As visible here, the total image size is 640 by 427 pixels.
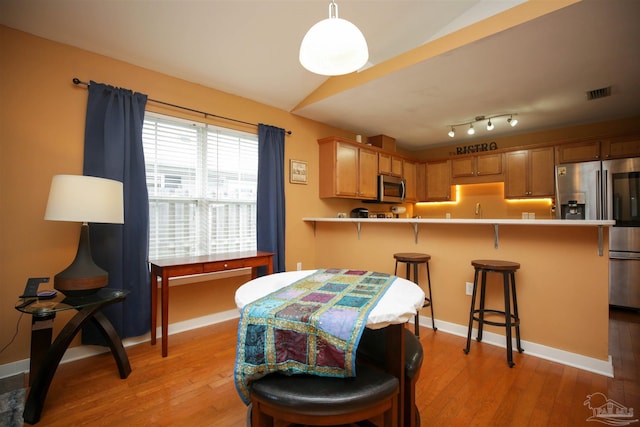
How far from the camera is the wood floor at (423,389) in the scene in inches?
65.3

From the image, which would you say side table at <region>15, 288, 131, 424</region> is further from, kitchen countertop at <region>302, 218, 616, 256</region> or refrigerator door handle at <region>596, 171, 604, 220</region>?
refrigerator door handle at <region>596, 171, 604, 220</region>

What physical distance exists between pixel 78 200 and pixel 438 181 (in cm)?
525

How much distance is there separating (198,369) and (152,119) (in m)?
2.27

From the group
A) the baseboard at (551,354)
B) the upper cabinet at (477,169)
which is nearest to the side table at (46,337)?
the baseboard at (551,354)

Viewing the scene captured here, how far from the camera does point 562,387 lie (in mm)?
1952

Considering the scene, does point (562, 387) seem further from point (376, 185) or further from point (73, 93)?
point (73, 93)

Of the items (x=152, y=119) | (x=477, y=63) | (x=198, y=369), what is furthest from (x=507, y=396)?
(x=152, y=119)

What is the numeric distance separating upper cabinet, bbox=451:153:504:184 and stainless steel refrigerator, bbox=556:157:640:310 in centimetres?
110

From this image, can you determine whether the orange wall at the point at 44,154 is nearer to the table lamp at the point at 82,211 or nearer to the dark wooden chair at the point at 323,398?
the table lamp at the point at 82,211

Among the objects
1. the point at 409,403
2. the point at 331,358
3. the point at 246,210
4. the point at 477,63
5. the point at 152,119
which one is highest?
the point at 477,63

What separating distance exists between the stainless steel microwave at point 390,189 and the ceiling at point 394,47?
126 cm

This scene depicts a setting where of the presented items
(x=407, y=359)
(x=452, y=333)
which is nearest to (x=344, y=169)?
(x=452, y=333)

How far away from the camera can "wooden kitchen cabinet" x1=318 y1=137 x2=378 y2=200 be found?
408 cm

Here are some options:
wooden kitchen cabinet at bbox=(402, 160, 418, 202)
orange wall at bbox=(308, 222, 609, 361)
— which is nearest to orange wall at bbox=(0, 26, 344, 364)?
orange wall at bbox=(308, 222, 609, 361)
